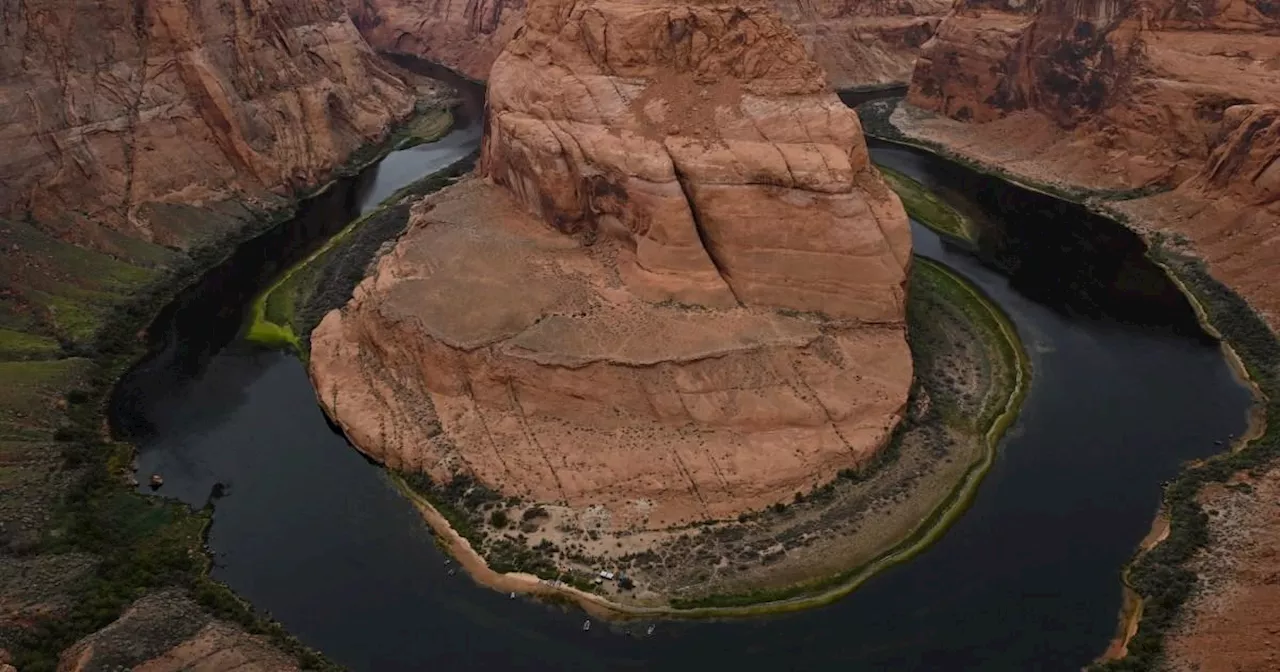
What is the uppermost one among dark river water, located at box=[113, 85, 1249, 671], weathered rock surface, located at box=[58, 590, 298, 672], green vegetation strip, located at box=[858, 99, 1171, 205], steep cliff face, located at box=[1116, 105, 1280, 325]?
steep cliff face, located at box=[1116, 105, 1280, 325]

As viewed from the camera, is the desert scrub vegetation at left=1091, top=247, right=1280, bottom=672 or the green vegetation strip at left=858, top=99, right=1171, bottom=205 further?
the green vegetation strip at left=858, top=99, right=1171, bottom=205

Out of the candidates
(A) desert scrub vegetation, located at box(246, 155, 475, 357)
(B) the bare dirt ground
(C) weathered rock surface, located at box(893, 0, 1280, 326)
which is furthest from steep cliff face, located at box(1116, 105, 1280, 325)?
(A) desert scrub vegetation, located at box(246, 155, 475, 357)

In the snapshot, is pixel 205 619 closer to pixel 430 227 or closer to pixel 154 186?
pixel 430 227

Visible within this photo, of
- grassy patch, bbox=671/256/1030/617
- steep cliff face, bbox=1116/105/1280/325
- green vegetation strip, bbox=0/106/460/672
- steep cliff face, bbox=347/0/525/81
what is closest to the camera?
green vegetation strip, bbox=0/106/460/672

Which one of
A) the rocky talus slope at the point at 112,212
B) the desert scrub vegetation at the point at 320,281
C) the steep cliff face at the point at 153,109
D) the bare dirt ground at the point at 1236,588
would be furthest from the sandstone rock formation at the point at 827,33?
the bare dirt ground at the point at 1236,588

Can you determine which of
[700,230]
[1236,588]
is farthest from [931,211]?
[1236,588]

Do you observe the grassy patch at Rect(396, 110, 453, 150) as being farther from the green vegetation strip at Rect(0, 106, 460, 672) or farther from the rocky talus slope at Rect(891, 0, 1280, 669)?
the rocky talus slope at Rect(891, 0, 1280, 669)
